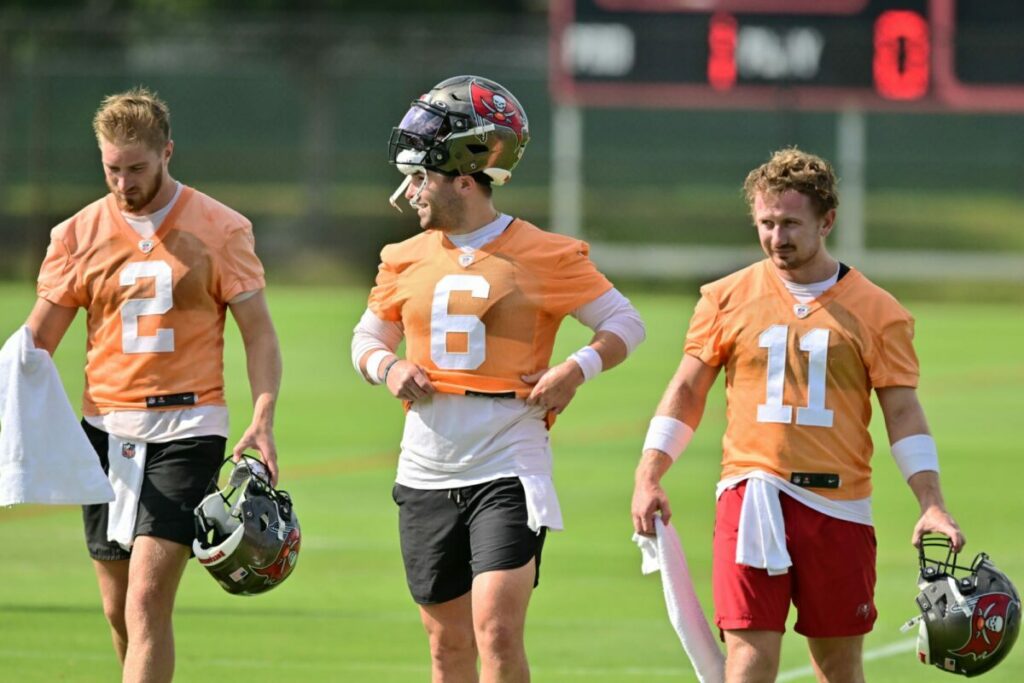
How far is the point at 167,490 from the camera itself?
24.1ft

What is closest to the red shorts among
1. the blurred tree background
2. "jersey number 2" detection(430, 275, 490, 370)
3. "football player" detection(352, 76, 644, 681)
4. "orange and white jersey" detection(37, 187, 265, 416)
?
"football player" detection(352, 76, 644, 681)

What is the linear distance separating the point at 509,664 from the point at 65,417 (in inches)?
75.9

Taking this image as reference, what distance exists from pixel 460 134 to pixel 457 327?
65 cm

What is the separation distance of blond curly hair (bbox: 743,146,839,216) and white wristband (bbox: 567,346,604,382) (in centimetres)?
74

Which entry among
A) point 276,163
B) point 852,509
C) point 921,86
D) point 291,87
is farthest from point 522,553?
point 291,87

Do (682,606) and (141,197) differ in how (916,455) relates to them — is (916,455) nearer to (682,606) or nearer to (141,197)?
(682,606)

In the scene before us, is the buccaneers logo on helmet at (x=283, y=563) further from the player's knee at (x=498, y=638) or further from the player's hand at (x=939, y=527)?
the player's hand at (x=939, y=527)

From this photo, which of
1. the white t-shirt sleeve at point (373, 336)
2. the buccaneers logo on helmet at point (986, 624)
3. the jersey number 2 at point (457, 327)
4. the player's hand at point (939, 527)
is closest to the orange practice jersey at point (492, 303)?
the jersey number 2 at point (457, 327)

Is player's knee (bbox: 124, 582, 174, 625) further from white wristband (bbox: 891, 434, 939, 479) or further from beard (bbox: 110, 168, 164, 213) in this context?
white wristband (bbox: 891, 434, 939, 479)

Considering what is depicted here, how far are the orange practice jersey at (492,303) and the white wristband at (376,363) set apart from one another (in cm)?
10

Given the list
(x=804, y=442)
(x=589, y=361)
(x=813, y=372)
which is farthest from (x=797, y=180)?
(x=589, y=361)

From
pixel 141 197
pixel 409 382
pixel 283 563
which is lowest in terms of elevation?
pixel 283 563

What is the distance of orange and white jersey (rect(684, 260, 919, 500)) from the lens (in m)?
6.71

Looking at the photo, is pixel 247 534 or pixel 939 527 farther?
pixel 247 534
